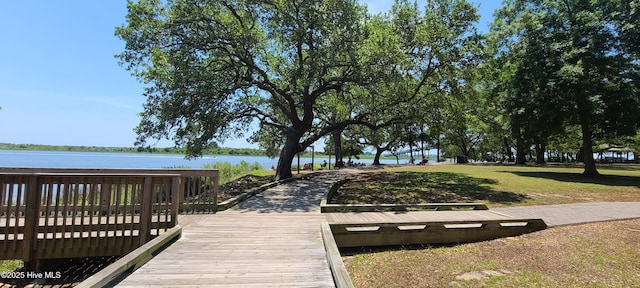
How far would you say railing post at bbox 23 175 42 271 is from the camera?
4.95m

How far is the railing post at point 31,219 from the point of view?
4.95 metres

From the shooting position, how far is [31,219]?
4.98 m

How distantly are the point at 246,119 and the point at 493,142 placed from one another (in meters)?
41.4

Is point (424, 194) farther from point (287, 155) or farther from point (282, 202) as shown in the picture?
point (287, 155)

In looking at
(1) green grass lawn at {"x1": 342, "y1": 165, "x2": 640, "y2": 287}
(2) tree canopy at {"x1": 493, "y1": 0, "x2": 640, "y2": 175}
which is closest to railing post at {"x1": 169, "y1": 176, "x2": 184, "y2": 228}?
(1) green grass lawn at {"x1": 342, "y1": 165, "x2": 640, "y2": 287}

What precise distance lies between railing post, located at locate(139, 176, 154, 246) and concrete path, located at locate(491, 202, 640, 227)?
7.79 meters

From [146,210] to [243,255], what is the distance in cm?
215

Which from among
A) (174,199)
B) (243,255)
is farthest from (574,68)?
(174,199)

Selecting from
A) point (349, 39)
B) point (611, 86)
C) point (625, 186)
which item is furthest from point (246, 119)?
point (611, 86)

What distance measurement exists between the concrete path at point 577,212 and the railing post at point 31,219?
31.2ft

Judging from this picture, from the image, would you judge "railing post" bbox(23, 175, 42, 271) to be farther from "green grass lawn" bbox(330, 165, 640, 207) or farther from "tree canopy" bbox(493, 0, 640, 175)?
"tree canopy" bbox(493, 0, 640, 175)

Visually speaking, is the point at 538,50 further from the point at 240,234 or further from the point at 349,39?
the point at 240,234

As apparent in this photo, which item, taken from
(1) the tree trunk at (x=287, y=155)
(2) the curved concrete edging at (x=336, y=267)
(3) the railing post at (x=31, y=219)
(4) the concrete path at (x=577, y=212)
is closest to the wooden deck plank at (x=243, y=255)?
(2) the curved concrete edging at (x=336, y=267)

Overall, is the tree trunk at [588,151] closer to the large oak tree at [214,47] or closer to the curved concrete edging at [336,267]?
the large oak tree at [214,47]
